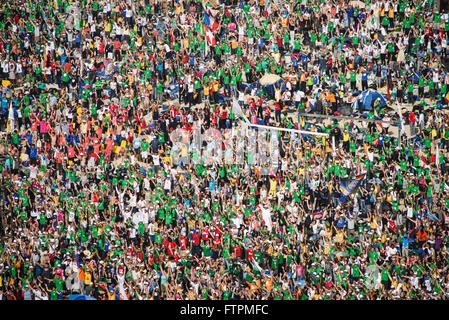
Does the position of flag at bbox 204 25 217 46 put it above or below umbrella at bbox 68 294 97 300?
above

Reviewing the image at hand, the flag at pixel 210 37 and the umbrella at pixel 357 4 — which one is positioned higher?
→ the umbrella at pixel 357 4

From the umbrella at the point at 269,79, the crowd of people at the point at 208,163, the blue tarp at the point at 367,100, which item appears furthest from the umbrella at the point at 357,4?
the umbrella at the point at 269,79

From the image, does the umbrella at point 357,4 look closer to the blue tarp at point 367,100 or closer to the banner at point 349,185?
the blue tarp at point 367,100

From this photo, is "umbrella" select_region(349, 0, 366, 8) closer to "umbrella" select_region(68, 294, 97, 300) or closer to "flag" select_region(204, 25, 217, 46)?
"flag" select_region(204, 25, 217, 46)

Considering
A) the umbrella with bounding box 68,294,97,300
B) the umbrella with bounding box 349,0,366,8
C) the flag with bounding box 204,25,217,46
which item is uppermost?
the umbrella with bounding box 349,0,366,8

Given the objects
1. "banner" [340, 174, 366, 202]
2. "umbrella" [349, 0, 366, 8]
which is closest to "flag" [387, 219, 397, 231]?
"banner" [340, 174, 366, 202]
